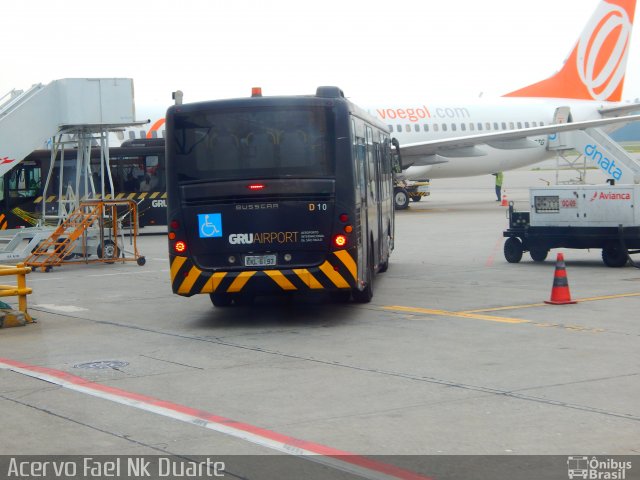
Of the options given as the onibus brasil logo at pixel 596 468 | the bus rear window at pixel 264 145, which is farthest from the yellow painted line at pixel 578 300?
the onibus brasil logo at pixel 596 468

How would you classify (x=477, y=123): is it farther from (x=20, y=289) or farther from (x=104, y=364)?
(x=104, y=364)

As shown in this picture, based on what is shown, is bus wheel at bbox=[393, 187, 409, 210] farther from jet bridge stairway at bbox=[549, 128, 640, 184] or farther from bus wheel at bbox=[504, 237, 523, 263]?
bus wheel at bbox=[504, 237, 523, 263]

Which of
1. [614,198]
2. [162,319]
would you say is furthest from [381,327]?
[614,198]

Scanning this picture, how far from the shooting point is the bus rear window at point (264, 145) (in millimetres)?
13422

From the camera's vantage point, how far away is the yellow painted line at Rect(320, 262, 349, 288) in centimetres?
1334

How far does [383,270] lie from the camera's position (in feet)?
66.6

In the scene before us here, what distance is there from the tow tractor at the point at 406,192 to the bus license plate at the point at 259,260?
83.9ft

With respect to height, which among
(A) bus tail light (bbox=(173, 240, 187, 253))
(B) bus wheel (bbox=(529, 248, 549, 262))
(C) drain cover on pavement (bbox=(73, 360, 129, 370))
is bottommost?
(C) drain cover on pavement (bbox=(73, 360, 129, 370))

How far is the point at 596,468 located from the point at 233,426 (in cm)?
281

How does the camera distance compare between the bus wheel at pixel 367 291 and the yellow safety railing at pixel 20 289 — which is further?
the bus wheel at pixel 367 291

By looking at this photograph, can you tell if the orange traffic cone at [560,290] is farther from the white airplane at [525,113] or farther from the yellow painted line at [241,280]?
the white airplane at [525,113]

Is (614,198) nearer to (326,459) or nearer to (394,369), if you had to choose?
(394,369)

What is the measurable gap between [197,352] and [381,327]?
262cm

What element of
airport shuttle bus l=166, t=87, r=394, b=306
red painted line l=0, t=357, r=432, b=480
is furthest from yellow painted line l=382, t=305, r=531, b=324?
red painted line l=0, t=357, r=432, b=480
